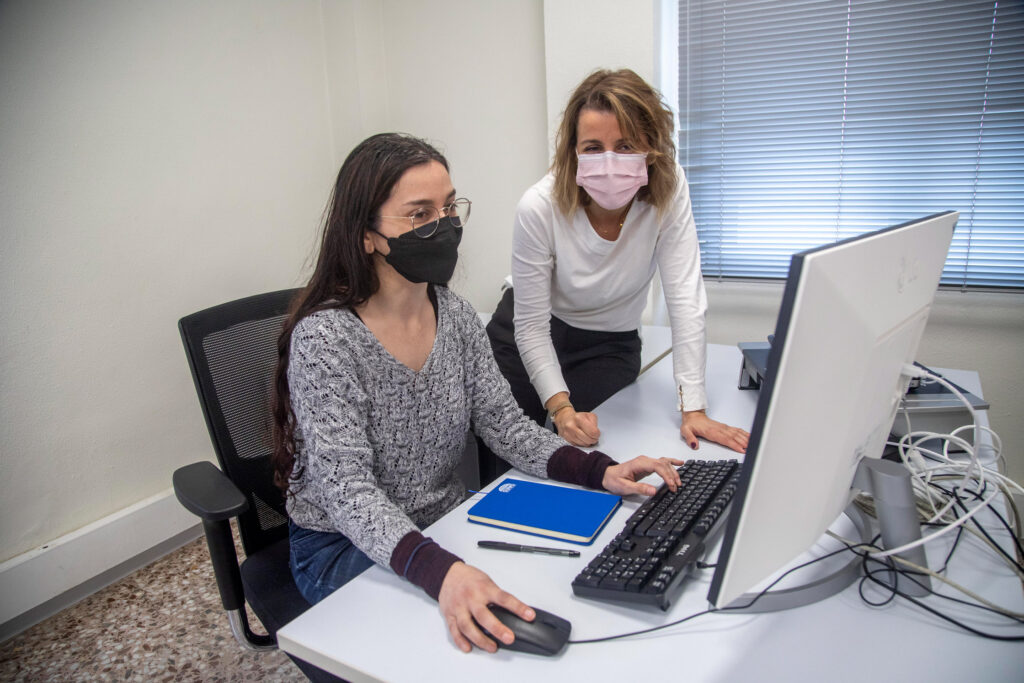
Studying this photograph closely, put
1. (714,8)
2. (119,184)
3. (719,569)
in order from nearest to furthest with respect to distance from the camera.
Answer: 1. (719,569)
2. (119,184)
3. (714,8)

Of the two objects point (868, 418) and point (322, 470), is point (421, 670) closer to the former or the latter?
point (322, 470)

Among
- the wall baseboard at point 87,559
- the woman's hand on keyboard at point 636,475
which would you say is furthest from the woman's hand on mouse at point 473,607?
the wall baseboard at point 87,559

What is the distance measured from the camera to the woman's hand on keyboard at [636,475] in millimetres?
1051

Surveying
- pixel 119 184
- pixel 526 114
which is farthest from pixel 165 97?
pixel 526 114

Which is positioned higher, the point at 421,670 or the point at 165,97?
the point at 165,97

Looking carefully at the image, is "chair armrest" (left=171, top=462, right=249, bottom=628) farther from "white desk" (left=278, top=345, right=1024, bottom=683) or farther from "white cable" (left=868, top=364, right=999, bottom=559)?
"white cable" (left=868, top=364, right=999, bottom=559)

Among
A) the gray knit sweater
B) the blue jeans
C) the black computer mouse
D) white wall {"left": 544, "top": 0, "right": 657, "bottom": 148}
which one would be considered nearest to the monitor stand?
the black computer mouse

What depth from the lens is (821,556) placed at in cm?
90

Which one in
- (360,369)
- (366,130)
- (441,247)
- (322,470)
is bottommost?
(322,470)

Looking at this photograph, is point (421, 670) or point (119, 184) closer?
point (421, 670)

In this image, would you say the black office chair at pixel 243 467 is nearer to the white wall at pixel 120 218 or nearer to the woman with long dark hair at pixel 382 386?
the woman with long dark hair at pixel 382 386

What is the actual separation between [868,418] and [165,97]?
2349 mm

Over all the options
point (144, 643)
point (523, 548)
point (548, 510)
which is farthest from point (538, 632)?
point (144, 643)

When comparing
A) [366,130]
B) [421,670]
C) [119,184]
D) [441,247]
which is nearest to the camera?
[421,670]
